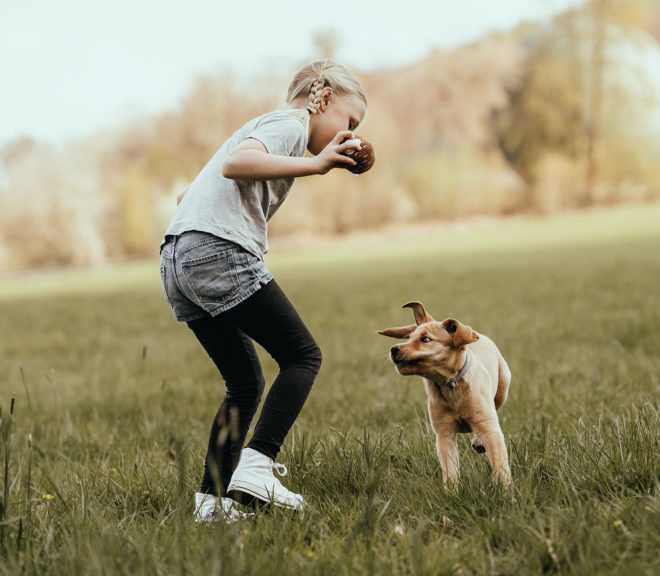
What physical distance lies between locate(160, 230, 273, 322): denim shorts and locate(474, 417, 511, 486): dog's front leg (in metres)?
0.90

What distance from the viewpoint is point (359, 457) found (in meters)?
2.81

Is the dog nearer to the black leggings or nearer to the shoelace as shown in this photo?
the black leggings

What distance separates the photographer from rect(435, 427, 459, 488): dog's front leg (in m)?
2.54

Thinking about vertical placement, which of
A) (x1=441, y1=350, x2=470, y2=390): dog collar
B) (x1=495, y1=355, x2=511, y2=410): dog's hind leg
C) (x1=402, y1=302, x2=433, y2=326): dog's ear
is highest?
(x1=402, y1=302, x2=433, y2=326): dog's ear

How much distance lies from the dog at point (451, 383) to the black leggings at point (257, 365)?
1.21 feet

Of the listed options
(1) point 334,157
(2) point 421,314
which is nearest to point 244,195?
(1) point 334,157

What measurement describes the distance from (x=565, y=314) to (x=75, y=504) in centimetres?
637

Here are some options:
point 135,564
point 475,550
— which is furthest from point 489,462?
point 135,564

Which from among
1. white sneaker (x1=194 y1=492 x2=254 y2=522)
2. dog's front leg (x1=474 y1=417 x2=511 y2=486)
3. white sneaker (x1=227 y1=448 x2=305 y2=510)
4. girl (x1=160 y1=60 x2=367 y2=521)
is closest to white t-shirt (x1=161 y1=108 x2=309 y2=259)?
girl (x1=160 y1=60 x2=367 y2=521)

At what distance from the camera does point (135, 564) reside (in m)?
1.90

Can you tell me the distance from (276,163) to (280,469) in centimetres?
115

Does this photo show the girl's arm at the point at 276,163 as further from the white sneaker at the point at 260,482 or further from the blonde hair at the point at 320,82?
the white sneaker at the point at 260,482

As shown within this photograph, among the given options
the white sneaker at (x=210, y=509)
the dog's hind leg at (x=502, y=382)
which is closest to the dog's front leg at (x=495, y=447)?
the dog's hind leg at (x=502, y=382)

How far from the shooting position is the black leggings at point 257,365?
8.93 feet
